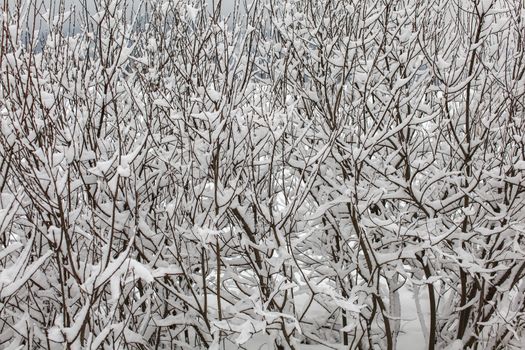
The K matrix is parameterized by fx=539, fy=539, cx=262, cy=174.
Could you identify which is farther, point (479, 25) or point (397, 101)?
point (397, 101)

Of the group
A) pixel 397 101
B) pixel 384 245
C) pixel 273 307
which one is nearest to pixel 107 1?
pixel 397 101

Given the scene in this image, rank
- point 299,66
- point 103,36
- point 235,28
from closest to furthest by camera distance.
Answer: point 235,28, point 103,36, point 299,66

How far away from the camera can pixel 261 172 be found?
4117 millimetres

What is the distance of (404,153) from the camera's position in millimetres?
4113

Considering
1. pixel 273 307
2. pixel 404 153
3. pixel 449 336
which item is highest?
pixel 404 153

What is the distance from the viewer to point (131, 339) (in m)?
3.27

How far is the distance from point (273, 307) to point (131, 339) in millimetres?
1103

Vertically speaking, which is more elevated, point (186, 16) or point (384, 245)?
point (186, 16)

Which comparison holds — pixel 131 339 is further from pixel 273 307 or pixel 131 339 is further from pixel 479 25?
pixel 479 25

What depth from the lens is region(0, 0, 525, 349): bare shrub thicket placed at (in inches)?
130

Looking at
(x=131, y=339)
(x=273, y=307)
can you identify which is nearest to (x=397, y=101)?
(x=273, y=307)

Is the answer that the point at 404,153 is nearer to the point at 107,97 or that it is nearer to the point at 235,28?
the point at 235,28

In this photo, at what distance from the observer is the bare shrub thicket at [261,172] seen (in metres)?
3.30

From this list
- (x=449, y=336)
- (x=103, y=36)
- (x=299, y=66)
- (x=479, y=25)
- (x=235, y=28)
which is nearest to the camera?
(x=479, y=25)
